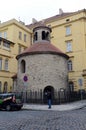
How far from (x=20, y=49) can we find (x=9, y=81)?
877cm

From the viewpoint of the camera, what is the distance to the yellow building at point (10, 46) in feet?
118

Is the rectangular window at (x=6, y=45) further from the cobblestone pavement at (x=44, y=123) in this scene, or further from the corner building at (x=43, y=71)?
the cobblestone pavement at (x=44, y=123)

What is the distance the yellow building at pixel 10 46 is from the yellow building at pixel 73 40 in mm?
6914

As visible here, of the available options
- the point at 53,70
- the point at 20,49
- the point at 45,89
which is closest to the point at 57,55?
the point at 53,70

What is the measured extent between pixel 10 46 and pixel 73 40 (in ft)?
41.7

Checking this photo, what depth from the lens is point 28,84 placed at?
25.2 metres

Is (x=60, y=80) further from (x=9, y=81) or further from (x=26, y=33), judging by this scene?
(x=26, y=33)

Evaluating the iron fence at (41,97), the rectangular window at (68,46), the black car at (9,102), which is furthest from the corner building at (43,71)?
the rectangular window at (68,46)

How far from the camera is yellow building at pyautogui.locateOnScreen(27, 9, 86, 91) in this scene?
37.3 m

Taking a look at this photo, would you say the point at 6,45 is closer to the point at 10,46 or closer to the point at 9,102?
the point at 10,46

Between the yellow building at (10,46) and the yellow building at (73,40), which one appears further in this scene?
the yellow building at (73,40)

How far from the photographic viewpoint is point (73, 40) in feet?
133

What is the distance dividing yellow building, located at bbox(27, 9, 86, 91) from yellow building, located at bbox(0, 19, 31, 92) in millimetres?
6914

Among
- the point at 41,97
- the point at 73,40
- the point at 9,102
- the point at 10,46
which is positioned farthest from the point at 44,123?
the point at 73,40
